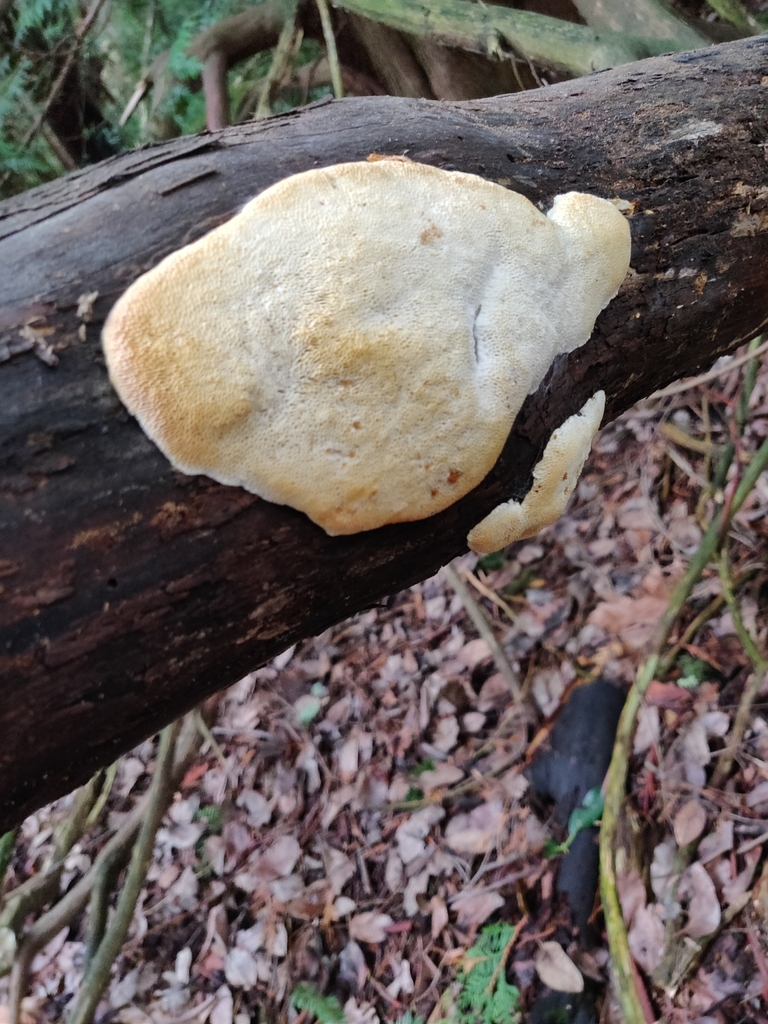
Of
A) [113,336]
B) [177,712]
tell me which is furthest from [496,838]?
[113,336]

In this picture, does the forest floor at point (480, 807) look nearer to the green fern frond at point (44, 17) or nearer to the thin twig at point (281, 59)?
the thin twig at point (281, 59)

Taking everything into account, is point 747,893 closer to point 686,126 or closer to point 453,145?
point 686,126

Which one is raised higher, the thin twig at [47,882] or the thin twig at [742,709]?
the thin twig at [47,882]

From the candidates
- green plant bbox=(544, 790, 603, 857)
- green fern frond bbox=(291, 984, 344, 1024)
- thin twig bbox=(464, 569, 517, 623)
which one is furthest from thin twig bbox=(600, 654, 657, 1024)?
green fern frond bbox=(291, 984, 344, 1024)

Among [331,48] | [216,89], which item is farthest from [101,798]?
[331,48]

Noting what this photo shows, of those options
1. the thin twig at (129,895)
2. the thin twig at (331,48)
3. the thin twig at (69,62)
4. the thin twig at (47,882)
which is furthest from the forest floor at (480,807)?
the thin twig at (69,62)

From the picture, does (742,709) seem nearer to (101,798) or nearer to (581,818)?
(581,818)

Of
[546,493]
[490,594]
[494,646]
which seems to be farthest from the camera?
[490,594]
